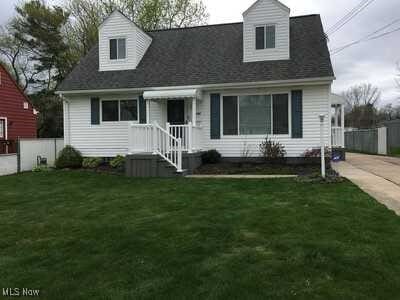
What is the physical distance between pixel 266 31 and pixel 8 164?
10507 millimetres

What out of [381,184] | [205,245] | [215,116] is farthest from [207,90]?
[205,245]

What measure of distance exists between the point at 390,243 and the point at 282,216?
1.78m

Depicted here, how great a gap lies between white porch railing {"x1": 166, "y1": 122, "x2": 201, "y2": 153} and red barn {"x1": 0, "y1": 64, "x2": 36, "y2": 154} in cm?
1026

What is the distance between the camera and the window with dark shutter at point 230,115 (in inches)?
544

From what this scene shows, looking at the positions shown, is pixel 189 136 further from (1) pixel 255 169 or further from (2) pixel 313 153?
(2) pixel 313 153

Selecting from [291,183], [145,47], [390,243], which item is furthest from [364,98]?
[390,243]

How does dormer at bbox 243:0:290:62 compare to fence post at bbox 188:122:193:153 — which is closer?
fence post at bbox 188:122:193:153

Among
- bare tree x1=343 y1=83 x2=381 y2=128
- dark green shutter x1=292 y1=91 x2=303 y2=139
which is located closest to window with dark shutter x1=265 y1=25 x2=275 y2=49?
dark green shutter x1=292 y1=91 x2=303 y2=139

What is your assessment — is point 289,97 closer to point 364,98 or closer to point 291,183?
point 291,183

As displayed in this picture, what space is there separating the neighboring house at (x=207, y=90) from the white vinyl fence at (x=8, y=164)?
6.61 ft

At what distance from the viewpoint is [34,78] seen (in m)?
32.8

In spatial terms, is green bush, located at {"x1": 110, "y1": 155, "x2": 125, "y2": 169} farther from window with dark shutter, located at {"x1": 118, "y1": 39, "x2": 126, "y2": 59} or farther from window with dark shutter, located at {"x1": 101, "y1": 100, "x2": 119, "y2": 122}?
window with dark shutter, located at {"x1": 118, "y1": 39, "x2": 126, "y2": 59}

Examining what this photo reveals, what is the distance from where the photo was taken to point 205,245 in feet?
16.0

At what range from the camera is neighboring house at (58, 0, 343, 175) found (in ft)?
42.6
